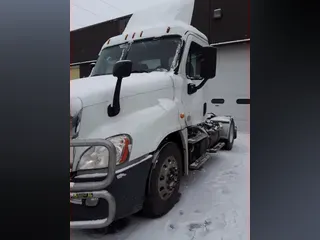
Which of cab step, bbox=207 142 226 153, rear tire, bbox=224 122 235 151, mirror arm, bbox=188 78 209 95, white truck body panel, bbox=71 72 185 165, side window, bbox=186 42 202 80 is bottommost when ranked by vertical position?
cab step, bbox=207 142 226 153

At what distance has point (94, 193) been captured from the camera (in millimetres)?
1089

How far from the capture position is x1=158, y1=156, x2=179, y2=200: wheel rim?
127cm

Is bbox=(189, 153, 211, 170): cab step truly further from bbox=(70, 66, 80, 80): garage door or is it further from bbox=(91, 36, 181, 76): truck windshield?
bbox=(70, 66, 80, 80): garage door

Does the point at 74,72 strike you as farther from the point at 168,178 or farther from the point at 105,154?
the point at 168,178

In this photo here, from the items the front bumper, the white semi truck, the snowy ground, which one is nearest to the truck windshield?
the white semi truck

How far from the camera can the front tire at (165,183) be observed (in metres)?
1.23

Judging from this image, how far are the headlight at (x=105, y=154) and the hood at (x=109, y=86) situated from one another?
20 centimetres

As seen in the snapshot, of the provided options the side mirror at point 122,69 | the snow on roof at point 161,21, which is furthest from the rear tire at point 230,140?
the side mirror at point 122,69

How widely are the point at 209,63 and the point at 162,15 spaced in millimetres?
422

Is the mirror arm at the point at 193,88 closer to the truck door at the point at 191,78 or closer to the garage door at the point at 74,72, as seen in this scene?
the truck door at the point at 191,78
